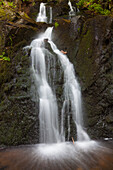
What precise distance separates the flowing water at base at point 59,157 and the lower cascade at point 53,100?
0.42 m

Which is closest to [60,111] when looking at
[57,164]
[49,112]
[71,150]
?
[49,112]

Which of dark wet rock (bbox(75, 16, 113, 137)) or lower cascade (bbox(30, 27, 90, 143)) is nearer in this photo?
lower cascade (bbox(30, 27, 90, 143))

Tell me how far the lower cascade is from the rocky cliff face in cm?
25

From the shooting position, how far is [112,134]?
15.4ft

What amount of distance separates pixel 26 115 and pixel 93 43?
4.24 metres

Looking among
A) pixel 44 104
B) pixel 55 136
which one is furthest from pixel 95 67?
pixel 55 136

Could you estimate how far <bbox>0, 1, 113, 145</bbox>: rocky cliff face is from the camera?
4312 millimetres

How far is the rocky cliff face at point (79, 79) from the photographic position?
4312 mm

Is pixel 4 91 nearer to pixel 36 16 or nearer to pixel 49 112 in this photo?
pixel 49 112

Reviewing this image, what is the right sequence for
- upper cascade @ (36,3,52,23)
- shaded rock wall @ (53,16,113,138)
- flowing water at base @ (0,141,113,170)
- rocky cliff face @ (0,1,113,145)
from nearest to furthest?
flowing water at base @ (0,141,113,170) → rocky cliff face @ (0,1,113,145) → shaded rock wall @ (53,16,113,138) → upper cascade @ (36,3,52,23)

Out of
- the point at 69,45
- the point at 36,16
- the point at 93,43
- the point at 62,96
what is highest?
the point at 36,16

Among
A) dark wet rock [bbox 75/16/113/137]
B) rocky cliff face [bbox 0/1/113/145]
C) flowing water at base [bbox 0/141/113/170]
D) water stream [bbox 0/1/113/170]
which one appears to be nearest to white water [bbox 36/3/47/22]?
rocky cliff face [bbox 0/1/113/145]

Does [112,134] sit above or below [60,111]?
below

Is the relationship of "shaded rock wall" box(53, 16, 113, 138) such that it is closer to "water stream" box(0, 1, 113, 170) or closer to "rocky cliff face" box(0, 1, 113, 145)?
"rocky cliff face" box(0, 1, 113, 145)
